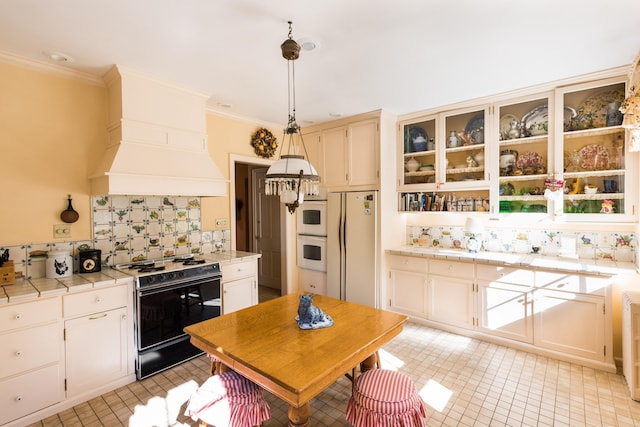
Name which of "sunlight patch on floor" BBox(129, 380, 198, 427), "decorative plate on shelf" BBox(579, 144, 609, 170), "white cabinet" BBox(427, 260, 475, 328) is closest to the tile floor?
"sunlight patch on floor" BBox(129, 380, 198, 427)

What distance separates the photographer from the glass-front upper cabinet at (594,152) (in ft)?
9.24

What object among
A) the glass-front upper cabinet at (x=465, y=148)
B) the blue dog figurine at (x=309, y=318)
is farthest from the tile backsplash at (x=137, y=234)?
the glass-front upper cabinet at (x=465, y=148)

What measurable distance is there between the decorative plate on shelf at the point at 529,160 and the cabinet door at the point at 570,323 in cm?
133

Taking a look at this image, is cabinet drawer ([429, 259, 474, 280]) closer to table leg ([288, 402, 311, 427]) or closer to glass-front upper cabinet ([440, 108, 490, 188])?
glass-front upper cabinet ([440, 108, 490, 188])

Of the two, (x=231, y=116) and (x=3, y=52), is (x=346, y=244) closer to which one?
(x=231, y=116)

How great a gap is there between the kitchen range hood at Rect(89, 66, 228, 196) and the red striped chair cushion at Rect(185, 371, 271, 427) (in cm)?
176

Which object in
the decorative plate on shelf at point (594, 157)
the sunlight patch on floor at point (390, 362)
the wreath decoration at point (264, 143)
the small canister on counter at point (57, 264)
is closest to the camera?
the small canister on counter at point (57, 264)

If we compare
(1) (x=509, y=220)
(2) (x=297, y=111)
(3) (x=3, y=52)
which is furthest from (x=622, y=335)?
(3) (x=3, y=52)

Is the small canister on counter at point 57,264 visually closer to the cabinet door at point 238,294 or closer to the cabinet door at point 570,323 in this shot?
the cabinet door at point 238,294

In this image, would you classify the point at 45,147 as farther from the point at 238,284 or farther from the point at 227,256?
the point at 238,284

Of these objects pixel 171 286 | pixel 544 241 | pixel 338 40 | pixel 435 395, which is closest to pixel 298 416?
pixel 435 395

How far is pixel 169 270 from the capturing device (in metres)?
2.78

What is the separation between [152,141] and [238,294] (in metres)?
1.79

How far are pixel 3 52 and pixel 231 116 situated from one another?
199cm
